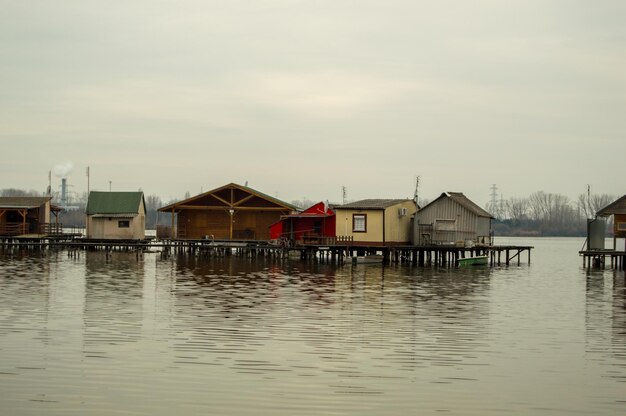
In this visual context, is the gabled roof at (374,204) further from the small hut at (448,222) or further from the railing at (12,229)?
the railing at (12,229)

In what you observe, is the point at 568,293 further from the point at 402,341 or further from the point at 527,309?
the point at 402,341

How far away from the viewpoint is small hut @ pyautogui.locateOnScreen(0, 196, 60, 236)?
86.2 metres

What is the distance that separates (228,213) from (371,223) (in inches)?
673

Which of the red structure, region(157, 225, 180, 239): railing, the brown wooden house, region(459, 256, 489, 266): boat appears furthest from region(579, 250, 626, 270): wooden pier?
region(157, 225, 180, 239): railing

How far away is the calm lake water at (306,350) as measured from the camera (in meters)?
18.2

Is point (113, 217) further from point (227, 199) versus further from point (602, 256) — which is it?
point (602, 256)

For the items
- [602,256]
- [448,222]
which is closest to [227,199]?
[448,222]

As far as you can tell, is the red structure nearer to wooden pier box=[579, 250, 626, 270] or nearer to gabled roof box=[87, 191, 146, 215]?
gabled roof box=[87, 191, 146, 215]

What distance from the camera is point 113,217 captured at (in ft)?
280

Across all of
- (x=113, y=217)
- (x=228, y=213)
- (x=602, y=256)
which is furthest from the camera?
(x=113, y=217)

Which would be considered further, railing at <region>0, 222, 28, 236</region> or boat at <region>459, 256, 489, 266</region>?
railing at <region>0, 222, 28, 236</region>

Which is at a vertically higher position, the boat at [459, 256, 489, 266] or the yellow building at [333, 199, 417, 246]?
the yellow building at [333, 199, 417, 246]

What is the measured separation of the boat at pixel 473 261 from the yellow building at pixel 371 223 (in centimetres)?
521

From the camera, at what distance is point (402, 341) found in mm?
26172
